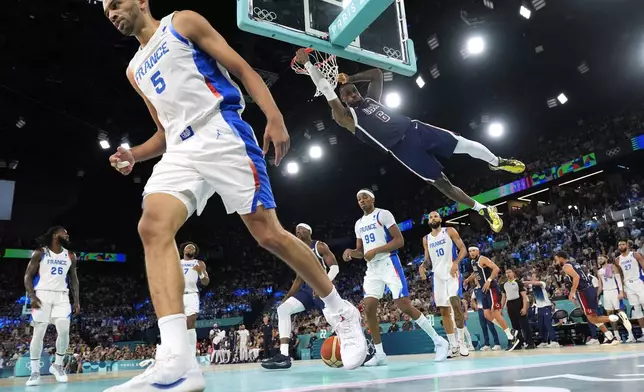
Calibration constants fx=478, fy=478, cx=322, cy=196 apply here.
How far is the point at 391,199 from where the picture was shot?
28812mm

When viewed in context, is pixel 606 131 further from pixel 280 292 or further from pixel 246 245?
pixel 246 245

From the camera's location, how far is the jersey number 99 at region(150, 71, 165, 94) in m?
2.45

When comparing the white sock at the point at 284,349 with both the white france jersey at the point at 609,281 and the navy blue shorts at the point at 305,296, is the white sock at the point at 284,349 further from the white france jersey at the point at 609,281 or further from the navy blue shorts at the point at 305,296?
the white france jersey at the point at 609,281

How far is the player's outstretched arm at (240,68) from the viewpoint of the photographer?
7.50 ft

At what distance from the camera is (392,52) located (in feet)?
21.6

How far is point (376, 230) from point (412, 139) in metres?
1.40

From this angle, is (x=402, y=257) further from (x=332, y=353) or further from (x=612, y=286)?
(x=332, y=353)

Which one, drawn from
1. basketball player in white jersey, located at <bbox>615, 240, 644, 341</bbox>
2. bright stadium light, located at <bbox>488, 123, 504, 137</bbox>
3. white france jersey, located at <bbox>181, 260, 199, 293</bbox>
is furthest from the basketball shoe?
bright stadium light, located at <bbox>488, 123, 504, 137</bbox>

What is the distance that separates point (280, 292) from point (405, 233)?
813 centimetres

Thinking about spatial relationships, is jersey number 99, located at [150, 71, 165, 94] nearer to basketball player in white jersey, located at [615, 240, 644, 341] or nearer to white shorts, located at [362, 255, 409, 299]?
white shorts, located at [362, 255, 409, 299]

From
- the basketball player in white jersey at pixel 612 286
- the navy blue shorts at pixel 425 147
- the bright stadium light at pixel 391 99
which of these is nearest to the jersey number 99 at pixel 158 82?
the navy blue shorts at pixel 425 147

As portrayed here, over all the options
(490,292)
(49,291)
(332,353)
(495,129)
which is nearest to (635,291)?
(490,292)

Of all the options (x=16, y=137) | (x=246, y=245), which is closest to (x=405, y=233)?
(x=246, y=245)

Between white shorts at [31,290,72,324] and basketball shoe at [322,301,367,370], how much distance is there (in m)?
4.86
